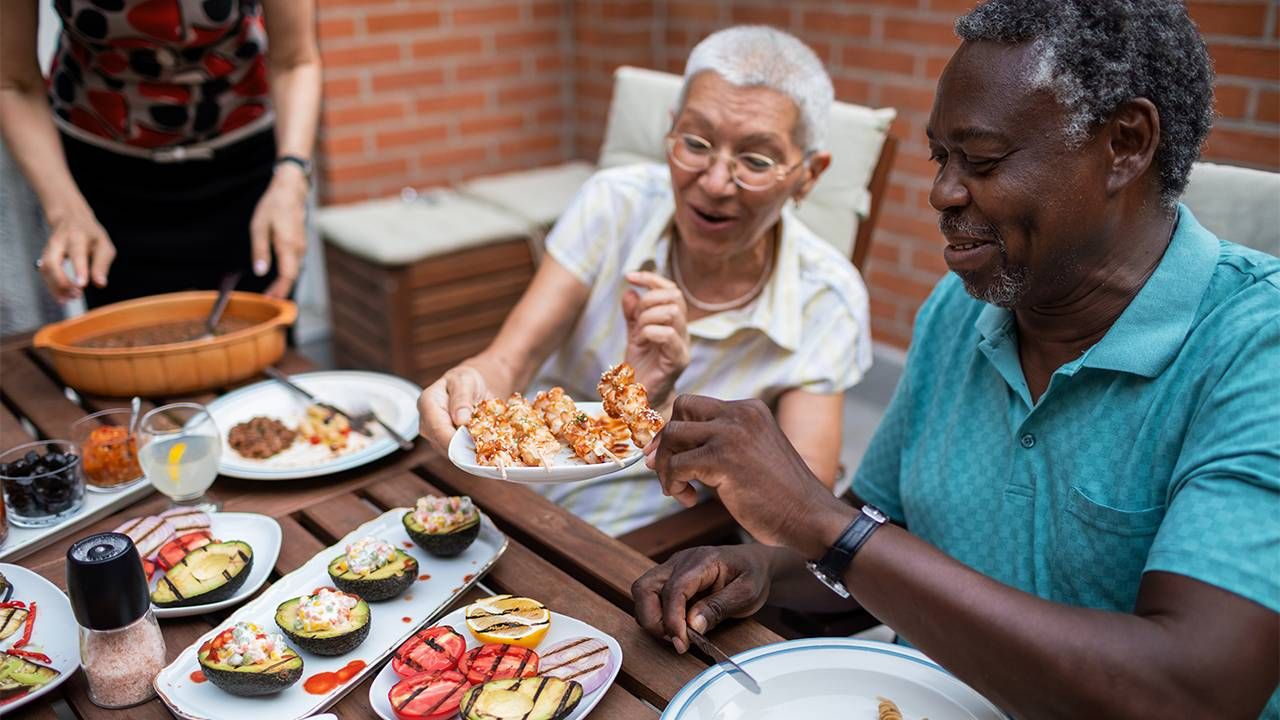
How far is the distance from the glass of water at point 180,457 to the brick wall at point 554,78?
8.36 feet

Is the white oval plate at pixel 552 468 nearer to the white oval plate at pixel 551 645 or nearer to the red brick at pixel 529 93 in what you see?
the white oval plate at pixel 551 645

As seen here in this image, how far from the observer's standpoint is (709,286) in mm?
2004

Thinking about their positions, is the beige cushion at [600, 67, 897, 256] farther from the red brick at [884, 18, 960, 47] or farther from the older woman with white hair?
the red brick at [884, 18, 960, 47]

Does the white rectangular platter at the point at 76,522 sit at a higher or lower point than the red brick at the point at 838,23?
lower

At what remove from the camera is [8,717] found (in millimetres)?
1102

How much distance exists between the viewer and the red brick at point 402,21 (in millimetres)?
4023

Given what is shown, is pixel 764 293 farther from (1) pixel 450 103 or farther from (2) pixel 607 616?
(1) pixel 450 103

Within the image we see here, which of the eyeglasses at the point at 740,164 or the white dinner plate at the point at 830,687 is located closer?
the white dinner plate at the point at 830,687

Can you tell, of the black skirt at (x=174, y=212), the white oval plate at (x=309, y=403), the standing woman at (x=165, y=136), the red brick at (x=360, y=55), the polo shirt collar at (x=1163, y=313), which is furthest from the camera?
the red brick at (x=360, y=55)

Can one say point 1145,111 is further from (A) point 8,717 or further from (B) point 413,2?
(B) point 413,2

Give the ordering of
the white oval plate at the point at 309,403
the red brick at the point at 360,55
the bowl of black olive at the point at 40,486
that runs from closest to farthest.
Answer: the bowl of black olive at the point at 40,486, the white oval plate at the point at 309,403, the red brick at the point at 360,55

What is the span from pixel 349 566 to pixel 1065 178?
96 centimetres

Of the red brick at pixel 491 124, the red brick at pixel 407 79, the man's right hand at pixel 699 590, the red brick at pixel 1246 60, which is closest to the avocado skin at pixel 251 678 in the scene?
the man's right hand at pixel 699 590

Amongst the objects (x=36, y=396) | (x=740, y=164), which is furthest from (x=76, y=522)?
(x=740, y=164)
